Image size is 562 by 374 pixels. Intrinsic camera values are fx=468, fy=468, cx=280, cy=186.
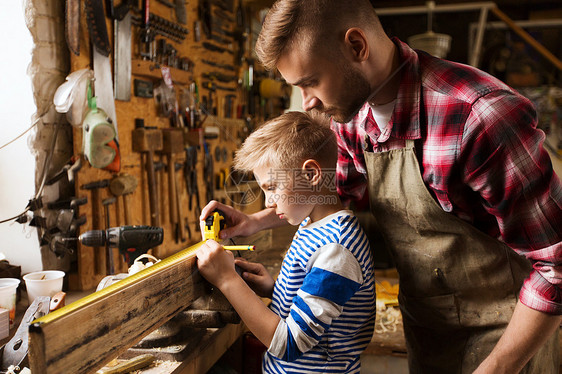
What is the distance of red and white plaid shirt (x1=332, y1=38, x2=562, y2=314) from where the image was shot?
42.5 inches

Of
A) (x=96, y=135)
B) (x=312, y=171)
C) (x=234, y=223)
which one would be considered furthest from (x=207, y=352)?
(x=96, y=135)

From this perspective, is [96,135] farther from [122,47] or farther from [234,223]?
[234,223]

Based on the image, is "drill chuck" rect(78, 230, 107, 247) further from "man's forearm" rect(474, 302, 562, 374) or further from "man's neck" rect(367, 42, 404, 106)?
"man's forearm" rect(474, 302, 562, 374)

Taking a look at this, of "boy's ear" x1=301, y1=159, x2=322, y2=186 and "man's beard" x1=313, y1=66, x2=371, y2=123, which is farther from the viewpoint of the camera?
"boy's ear" x1=301, y1=159, x2=322, y2=186

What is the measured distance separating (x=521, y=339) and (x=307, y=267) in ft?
1.85

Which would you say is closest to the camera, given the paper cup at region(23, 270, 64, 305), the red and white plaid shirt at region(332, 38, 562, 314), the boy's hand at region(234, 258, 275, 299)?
the red and white plaid shirt at region(332, 38, 562, 314)

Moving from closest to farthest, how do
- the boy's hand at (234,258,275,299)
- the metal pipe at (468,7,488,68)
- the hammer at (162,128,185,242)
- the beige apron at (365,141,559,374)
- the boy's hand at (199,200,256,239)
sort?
the beige apron at (365,141,559,374) → the boy's hand at (234,258,275,299) → the boy's hand at (199,200,256,239) → the hammer at (162,128,185,242) → the metal pipe at (468,7,488,68)

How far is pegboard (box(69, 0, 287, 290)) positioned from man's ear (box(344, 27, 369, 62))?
5.23 ft

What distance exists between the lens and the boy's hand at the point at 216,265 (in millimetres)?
1353

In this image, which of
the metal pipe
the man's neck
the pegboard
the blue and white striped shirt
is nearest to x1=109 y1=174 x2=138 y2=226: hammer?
the pegboard

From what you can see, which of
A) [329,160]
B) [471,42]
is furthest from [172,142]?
[471,42]

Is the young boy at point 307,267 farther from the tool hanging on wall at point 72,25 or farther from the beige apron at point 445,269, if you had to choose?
the tool hanging on wall at point 72,25

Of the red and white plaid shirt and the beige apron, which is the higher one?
the red and white plaid shirt

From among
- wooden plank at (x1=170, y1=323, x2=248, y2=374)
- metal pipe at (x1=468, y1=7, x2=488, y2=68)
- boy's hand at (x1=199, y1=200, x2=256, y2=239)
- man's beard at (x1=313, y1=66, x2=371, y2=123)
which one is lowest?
wooden plank at (x1=170, y1=323, x2=248, y2=374)
